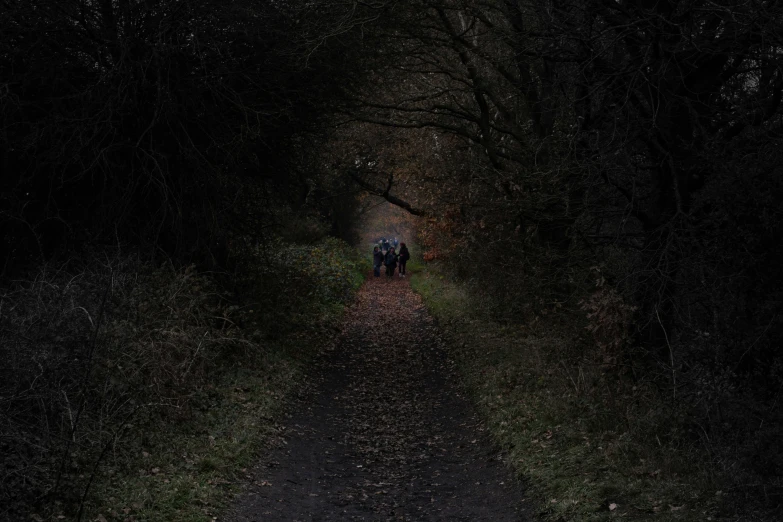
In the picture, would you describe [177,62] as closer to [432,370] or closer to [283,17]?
[283,17]

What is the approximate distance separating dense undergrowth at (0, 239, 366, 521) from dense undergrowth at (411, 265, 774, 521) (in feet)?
11.1

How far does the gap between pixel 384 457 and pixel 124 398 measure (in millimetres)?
3400

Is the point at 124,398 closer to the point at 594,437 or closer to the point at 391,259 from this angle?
the point at 594,437

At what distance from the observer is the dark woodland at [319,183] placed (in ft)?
22.5

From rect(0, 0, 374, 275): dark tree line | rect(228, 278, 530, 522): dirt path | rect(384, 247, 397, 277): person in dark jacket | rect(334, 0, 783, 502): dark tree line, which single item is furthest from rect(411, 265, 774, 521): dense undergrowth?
rect(384, 247, 397, 277): person in dark jacket

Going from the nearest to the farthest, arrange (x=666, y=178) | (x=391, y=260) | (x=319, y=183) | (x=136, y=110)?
(x=666, y=178), (x=136, y=110), (x=319, y=183), (x=391, y=260)

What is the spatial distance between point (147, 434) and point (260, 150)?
862cm

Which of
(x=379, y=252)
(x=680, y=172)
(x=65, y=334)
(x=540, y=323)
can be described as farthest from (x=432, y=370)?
(x=379, y=252)

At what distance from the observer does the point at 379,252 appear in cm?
4006

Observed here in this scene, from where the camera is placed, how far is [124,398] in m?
8.65

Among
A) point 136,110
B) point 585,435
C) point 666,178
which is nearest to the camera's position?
point 585,435

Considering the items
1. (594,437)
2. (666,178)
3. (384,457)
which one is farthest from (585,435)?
(666,178)

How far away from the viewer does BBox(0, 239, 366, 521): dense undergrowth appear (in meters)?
6.62

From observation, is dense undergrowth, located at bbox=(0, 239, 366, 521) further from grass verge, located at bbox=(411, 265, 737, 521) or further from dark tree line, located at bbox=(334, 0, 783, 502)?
dark tree line, located at bbox=(334, 0, 783, 502)
